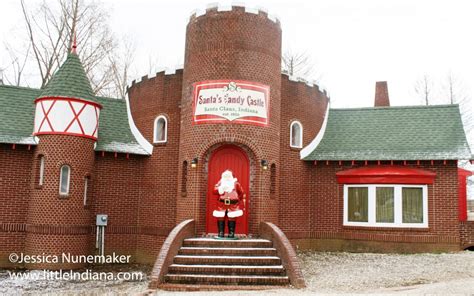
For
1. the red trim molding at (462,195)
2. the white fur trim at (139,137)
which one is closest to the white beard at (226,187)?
the white fur trim at (139,137)

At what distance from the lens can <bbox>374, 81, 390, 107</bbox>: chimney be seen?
2216cm

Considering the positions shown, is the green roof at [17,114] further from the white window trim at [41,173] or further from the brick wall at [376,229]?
the brick wall at [376,229]

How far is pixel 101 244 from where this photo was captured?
52.1 ft

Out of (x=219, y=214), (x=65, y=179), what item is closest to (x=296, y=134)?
(x=219, y=214)

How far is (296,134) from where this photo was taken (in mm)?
16781

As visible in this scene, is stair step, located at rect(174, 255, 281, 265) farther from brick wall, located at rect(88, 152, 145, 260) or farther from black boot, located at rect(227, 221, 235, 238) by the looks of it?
brick wall, located at rect(88, 152, 145, 260)

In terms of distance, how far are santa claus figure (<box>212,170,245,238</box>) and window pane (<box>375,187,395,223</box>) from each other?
216 inches

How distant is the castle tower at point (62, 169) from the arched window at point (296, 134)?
6688 mm

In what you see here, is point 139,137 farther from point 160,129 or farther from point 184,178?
point 184,178

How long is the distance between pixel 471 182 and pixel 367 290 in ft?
102

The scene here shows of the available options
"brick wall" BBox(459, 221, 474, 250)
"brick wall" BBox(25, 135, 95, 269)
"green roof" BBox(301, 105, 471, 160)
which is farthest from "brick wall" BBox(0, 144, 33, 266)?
"brick wall" BBox(459, 221, 474, 250)

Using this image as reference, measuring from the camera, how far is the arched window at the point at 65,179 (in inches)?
580

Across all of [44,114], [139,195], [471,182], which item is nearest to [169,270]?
[139,195]

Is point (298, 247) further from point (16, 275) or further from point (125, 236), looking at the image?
point (16, 275)
